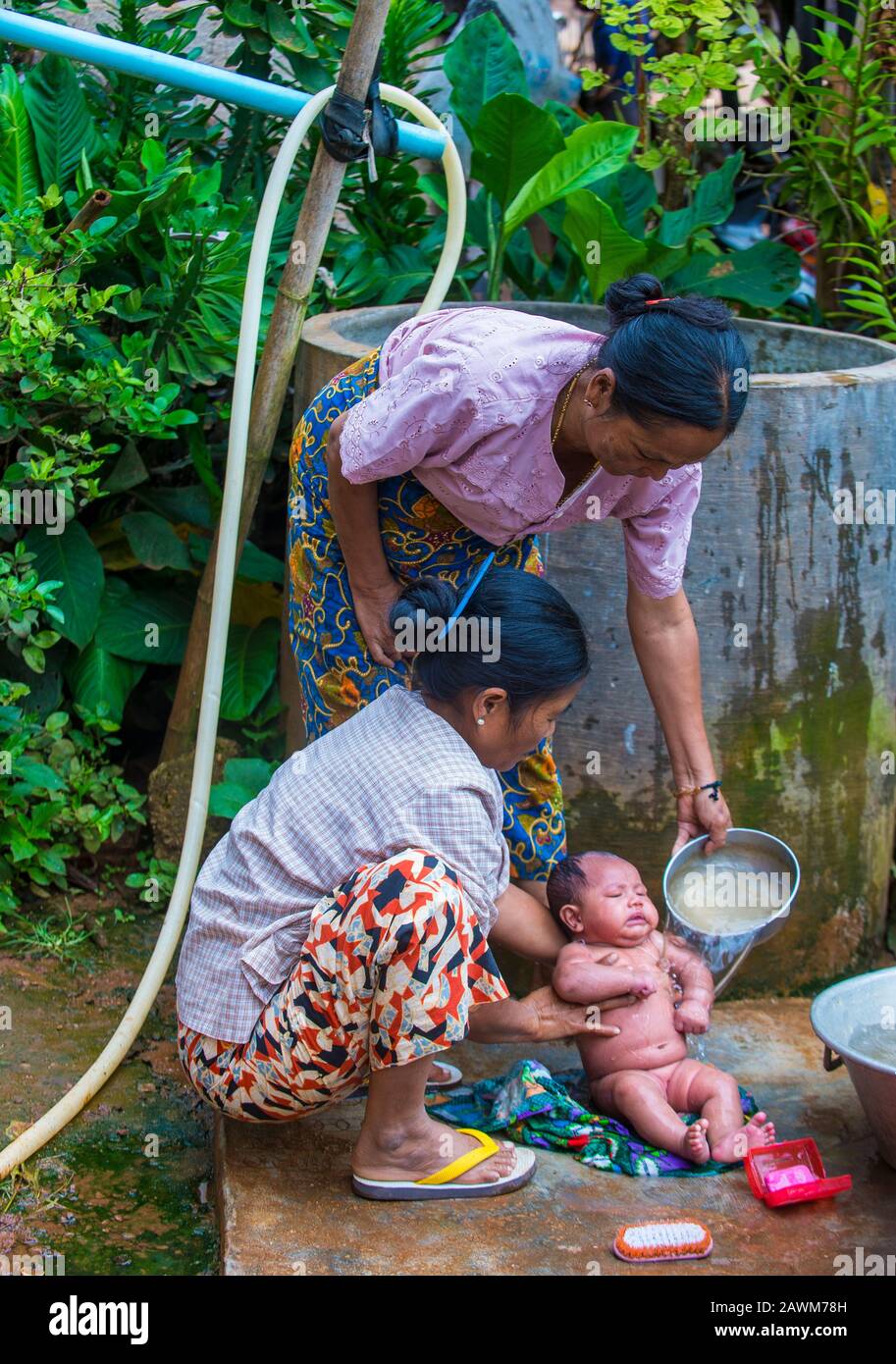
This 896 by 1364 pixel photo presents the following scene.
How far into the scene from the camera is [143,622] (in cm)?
341

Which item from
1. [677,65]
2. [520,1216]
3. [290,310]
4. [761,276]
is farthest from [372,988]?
[677,65]

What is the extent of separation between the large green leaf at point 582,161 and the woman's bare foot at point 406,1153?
223 centimetres

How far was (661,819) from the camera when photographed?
2855 millimetres

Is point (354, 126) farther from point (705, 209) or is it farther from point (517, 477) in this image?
Result: point (705, 209)

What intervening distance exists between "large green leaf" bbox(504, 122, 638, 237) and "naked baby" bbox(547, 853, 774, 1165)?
1753 millimetres

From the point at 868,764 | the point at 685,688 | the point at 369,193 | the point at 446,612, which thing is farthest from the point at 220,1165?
the point at 369,193

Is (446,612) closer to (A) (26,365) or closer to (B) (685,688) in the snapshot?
(B) (685,688)

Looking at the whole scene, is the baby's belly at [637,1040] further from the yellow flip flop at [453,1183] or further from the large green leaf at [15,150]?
the large green leaf at [15,150]

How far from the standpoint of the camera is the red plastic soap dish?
87.8 inches

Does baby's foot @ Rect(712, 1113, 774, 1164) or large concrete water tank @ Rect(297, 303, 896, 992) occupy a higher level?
large concrete water tank @ Rect(297, 303, 896, 992)

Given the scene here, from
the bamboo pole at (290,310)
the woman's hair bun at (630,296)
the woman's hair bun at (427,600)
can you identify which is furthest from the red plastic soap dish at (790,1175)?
the bamboo pole at (290,310)

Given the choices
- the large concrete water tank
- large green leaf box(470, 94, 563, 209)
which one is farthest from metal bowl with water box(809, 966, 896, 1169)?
large green leaf box(470, 94, 563, 209)

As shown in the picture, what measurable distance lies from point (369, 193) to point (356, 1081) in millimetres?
2560

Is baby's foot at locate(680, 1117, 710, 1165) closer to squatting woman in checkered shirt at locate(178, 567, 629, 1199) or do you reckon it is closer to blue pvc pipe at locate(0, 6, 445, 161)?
squatting woman in checkered shirt at locate(178, 567, 629, 1199)
